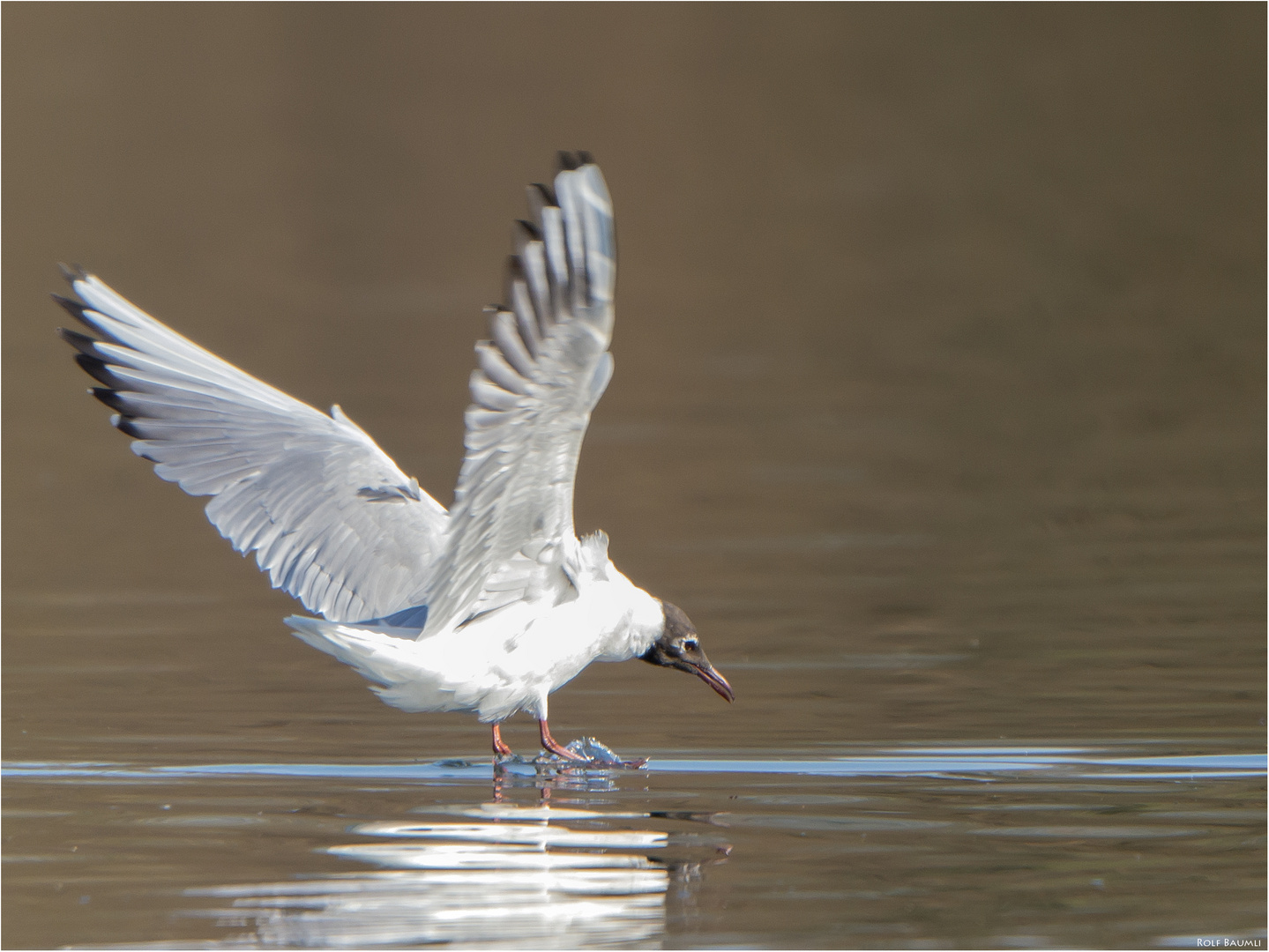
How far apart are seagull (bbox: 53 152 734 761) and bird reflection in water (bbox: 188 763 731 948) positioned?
34.9 inches

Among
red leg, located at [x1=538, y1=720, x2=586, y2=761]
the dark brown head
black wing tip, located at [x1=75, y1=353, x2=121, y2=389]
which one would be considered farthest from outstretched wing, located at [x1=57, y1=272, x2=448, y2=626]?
the dark brown head

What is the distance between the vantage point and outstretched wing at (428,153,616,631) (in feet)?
22.7

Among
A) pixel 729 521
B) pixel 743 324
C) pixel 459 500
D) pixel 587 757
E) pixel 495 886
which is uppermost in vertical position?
pixel 743 324

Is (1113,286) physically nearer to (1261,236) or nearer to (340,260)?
(1261,236)

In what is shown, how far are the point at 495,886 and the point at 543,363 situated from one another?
1741mm

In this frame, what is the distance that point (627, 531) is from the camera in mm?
14180

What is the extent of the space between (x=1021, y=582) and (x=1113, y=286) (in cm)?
1426

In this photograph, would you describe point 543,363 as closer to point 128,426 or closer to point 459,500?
point 459,500

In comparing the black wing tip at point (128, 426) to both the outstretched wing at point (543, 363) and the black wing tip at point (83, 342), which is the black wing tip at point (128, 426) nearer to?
the black wing tip at point (83, 342)

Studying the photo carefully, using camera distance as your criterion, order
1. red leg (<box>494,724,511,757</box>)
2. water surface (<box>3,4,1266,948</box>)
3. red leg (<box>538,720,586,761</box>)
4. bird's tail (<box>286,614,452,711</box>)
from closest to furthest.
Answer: water surface (<box>3,4,1266,948</box>), bird's tail (<box>286,614,452,711</box>), red leg (<box>538,720,586,761</box>), red leg (<box>494,724,511,757</box>)

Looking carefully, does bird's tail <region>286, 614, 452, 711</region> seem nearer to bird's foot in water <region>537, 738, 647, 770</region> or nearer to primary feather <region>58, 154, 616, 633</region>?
primary feather <region>58, 154, 616, 633</region>

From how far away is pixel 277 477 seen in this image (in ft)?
30.4

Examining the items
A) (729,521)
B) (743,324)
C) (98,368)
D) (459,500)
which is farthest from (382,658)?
(743,324)

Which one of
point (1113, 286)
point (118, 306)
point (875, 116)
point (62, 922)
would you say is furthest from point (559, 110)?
point (62, 922)
